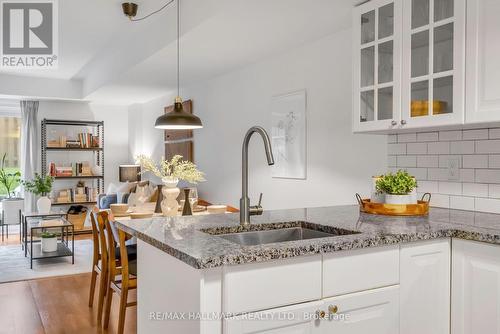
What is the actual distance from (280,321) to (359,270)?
391 mm

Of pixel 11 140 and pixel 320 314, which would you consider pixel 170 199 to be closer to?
pixel 320 314

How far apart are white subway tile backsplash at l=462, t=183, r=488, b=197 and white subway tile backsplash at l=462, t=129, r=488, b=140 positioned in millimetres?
265

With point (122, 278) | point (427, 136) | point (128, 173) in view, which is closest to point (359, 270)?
point (427, 136)

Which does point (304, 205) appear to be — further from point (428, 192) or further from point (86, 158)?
point (86, 158)

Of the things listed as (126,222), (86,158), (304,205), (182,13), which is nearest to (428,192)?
(304,205)

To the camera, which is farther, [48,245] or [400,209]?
[48,245]

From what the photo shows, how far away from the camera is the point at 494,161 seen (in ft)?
7.67

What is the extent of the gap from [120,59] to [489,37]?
4.00 meters

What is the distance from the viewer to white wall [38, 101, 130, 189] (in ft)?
25.5

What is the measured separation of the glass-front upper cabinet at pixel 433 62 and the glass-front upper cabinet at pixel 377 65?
0.18 feet

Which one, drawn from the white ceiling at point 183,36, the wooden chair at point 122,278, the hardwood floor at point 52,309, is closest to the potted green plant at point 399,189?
the white ceiling at point 183,36

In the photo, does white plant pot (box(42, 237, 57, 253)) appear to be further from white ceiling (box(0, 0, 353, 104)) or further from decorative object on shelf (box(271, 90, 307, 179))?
decorative object on shelf (box(271, 90, 307, 179))

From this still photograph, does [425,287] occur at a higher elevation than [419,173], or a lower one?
lower

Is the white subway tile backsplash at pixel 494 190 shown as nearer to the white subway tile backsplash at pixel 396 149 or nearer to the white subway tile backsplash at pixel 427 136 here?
the white subway tile backsplash at pixel 427 136
